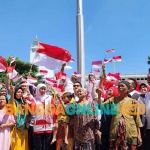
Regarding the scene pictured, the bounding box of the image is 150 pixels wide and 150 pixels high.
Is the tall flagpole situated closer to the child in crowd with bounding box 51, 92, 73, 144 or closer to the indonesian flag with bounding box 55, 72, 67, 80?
the indonesian flag with bounding box 55, 72, 67, 80

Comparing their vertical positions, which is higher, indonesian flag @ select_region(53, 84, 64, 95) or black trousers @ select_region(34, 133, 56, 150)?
indonesian flag @ select_region(53, 84, 64, 95)

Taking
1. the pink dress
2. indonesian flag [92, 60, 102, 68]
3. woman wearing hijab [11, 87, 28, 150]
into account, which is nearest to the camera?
the pink dress

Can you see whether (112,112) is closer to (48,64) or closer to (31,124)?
(31,124)

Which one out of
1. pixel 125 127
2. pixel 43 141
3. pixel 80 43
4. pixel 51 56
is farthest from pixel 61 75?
pixel 125 127

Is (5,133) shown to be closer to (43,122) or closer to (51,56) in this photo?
(43,122)

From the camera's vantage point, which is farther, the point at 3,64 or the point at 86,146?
the point at 3,64

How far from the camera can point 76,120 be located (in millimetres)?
3840

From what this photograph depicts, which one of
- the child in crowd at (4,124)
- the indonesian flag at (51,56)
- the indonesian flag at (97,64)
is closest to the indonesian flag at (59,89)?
the indonesian flag at (51,56)

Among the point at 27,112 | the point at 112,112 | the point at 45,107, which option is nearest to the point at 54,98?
the point at 45,107

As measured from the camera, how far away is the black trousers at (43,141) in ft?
14.6

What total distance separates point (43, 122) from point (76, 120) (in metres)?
0.97

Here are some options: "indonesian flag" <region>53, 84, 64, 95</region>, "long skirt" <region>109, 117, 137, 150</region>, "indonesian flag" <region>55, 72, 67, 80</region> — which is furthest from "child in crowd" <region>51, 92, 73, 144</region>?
"indonesian flag" <region>55, 72, 67, 80</region>

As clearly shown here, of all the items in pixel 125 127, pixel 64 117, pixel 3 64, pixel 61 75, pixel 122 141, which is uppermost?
pixel 3 64

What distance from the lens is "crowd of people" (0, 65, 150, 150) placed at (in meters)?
3.64
